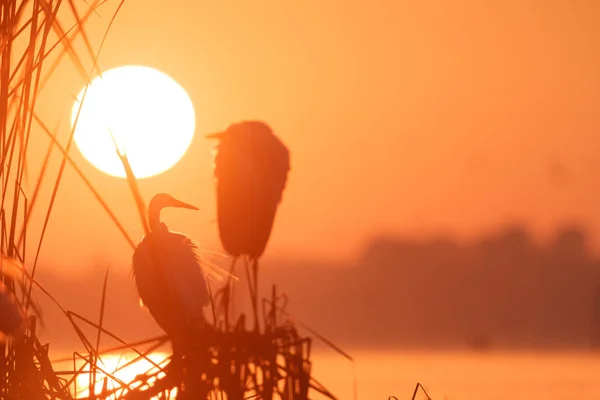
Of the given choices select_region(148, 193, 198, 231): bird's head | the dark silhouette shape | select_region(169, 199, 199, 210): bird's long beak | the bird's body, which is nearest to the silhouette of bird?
select_region(148, 193, 198, 231): bird's head

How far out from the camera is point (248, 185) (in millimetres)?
7465

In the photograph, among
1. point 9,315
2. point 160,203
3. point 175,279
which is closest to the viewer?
point 9,315

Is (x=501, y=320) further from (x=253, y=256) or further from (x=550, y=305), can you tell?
(x=253, y=256)

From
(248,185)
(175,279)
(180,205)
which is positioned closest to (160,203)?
(180,205)

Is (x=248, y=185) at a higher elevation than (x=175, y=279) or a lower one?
higher

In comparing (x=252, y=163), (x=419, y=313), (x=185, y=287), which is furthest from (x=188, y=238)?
(x=419, y=313)

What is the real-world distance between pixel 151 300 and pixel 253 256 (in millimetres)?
1217

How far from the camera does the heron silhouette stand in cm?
738

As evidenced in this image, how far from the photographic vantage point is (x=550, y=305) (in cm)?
9625

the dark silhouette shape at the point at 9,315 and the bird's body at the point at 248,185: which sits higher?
the bird's body at the point at 248,185

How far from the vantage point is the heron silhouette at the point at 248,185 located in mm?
7379

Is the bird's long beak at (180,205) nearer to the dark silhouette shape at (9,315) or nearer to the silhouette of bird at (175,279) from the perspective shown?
the silhouette of bird at (175,279)

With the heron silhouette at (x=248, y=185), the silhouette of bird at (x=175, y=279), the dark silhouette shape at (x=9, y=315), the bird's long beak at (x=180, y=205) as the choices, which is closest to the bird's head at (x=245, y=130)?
the heron silhouette at (x=248, y=185)

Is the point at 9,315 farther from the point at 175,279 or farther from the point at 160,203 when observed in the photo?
the point at 160,203
